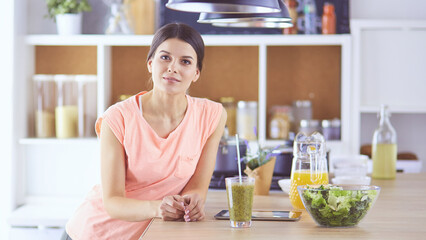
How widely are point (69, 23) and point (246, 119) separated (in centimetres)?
125

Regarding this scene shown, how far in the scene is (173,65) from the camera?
210 cm

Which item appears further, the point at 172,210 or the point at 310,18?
the point at 310,18

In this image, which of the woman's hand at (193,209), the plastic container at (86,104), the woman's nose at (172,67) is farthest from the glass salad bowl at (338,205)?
the plastic container at (86,104)

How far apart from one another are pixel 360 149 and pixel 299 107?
1.54ft

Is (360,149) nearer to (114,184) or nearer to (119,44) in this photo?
(119,44)

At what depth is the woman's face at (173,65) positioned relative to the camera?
82.0 inches

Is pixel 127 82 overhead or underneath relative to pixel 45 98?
overhead

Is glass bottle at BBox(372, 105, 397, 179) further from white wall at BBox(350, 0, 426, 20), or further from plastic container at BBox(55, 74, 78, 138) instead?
plastic container at BBox(55, 74, 78, 138)

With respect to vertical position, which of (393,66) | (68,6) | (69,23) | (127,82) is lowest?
(127,82)

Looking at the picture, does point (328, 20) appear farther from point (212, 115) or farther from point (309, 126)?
point (212, 115)

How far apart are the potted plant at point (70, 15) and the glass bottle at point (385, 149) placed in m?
2.05

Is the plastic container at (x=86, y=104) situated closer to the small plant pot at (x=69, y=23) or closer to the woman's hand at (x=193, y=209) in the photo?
the small plant pot at (x=69, y=23)

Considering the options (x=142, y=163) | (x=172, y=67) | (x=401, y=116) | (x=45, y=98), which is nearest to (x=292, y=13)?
(x=401, y=116)

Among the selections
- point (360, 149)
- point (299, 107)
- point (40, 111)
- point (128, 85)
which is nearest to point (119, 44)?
point (128, 85)
